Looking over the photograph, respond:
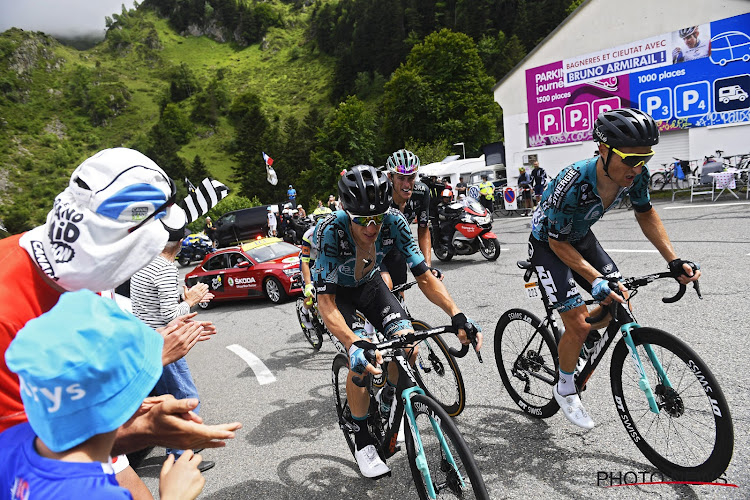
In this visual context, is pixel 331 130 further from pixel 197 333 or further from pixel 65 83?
pixel 65 83

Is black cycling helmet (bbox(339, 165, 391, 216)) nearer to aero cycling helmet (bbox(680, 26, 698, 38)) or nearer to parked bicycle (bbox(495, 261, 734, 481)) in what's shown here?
parked bicycle (bbox(495, 261, 734, 481))

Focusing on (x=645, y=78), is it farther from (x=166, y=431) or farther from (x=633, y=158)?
(x=166, y=431)

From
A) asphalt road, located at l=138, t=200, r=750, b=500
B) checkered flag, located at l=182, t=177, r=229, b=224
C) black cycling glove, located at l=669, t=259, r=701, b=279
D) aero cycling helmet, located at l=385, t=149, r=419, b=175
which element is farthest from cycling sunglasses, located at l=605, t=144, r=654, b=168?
checkered flag, located at l=182, t=177, r=229, b=224

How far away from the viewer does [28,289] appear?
1.69 metres

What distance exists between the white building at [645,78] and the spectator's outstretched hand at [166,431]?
28075 millimetres

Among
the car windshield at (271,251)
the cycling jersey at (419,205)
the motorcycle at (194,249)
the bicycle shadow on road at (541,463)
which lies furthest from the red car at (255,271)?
the motorcycle at (194,249)

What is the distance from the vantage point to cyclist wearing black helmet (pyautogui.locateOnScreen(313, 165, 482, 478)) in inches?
124

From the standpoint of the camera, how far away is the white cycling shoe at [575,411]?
3457 millimetres

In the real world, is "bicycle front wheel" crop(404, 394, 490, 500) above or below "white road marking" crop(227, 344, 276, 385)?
above

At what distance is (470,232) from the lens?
36.8 ft

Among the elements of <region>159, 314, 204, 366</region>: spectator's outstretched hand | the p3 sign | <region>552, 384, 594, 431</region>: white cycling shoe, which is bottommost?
<region>552, 384, 594, 431</region>: white cycling shoe

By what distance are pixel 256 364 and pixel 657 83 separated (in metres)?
26.1

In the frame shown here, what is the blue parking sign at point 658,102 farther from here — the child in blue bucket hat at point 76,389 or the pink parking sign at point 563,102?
the child in blue bucket hat at point 76,389

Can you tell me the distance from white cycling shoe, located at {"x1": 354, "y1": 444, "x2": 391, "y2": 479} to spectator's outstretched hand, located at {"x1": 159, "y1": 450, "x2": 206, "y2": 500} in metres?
1.97
